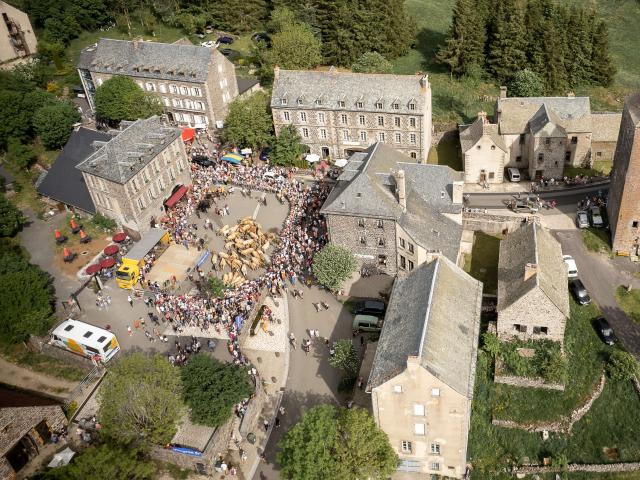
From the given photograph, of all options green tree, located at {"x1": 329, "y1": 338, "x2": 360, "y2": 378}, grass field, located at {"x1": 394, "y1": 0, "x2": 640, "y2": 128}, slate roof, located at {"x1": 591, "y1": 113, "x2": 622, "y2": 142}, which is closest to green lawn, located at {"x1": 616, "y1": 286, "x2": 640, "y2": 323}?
A: slate roof, located at {"x1": 591, "y1": 113, "x2": 622, "y2": 142}

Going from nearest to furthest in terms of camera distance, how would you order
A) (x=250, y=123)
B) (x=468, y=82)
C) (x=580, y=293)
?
(x=580, y=293) < (x=250, y=123) < (x=468, y=82)

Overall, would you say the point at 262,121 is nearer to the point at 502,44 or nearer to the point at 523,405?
the point at 502,44

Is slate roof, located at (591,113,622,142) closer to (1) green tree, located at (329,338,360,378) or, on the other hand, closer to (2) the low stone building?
(2) the low stone building

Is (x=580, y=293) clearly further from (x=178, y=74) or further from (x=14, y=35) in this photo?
(x=14, y=35)

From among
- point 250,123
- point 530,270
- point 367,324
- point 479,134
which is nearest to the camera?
point 530,270

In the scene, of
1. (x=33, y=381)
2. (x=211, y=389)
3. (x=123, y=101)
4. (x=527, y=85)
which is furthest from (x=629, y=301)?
(x=123, y=101)

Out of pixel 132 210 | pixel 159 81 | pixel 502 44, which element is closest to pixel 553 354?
pixel 132 210
